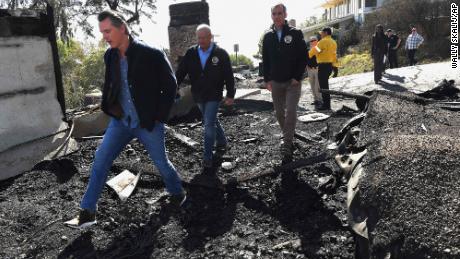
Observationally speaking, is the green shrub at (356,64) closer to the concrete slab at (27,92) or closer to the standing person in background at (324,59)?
the standing person in background at (324,59)

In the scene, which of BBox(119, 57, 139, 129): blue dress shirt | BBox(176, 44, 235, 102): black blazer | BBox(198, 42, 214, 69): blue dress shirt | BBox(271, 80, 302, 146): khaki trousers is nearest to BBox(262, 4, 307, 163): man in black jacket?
BBox(271, 80, 302, 146): khaki trousers

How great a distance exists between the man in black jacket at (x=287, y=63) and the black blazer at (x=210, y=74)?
2.08ft

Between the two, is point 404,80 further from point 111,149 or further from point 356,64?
point 356,64

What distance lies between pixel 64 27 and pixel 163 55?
28.9m

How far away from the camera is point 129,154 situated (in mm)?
5949

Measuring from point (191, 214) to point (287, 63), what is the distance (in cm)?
241

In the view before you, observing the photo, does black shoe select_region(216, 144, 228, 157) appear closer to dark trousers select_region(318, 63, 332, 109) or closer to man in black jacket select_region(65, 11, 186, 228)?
man in black jacket select_region(65, 11, 186, 228)

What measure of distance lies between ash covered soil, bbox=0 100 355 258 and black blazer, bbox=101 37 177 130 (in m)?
1.02

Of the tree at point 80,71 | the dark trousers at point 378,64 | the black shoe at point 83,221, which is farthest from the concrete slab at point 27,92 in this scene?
the tree at point 80,71

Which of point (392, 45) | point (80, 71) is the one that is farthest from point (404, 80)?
point (80, 71)

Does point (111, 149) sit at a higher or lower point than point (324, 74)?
lower

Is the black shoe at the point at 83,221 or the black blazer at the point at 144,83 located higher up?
the black blazer at the point at 144,83

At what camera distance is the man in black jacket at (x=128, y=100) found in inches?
143

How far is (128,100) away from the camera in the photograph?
3691 millimetres
